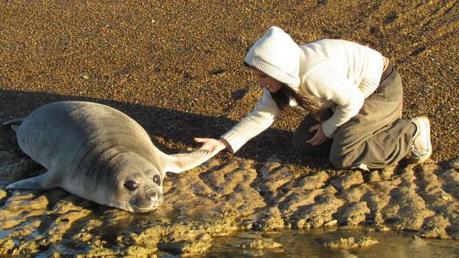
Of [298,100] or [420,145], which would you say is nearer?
[298,100]

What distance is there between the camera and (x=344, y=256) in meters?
4.00

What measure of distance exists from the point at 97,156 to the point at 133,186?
381 millimetres

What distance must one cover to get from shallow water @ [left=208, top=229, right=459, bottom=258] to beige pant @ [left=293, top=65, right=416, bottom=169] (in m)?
0.79

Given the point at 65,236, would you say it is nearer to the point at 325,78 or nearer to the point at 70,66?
the point at 325,78

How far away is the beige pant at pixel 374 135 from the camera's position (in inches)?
196

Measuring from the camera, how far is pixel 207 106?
19.8 ft

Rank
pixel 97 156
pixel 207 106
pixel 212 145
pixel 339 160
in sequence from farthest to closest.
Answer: pixel 207 106
pixel 212 145
pixel 339 160
pixel 97 156

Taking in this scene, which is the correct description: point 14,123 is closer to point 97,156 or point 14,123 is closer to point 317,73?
point 97,156

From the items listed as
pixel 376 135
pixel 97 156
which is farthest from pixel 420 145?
pixel 97 156

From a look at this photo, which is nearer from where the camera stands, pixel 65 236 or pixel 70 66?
pixel 65 236

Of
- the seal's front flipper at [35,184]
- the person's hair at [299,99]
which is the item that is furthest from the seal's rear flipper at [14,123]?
the person's hair at [299,99]

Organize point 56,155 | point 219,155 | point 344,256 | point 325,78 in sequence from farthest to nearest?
point 219,155 → point 56,155 → point 325,78 → point 344,256

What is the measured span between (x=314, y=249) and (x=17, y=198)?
73.8 inches

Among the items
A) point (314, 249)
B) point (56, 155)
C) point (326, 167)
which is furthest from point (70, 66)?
point (314, 249)
